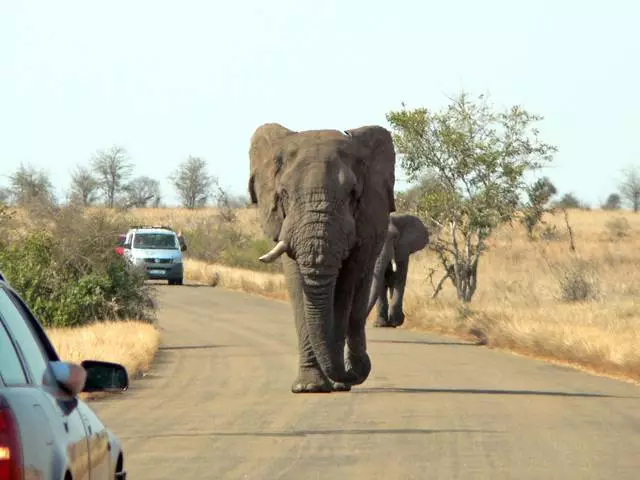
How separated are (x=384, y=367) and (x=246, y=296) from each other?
18.9 metres

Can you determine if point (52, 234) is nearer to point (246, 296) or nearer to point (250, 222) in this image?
point (246, 296)

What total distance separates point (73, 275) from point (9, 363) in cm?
2122

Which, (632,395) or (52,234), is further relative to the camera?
(52,234)

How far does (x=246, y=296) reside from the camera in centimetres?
3888

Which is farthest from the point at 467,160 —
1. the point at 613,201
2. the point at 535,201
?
the point at 613,201

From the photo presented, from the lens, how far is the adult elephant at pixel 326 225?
16.1m

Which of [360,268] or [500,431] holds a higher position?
[360,268]

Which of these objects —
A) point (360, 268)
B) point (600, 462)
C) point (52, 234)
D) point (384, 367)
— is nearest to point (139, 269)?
point (52, 234)

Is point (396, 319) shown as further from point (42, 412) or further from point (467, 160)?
point (42, 412)

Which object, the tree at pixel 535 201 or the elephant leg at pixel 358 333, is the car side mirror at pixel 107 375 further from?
the tree at pixel 535 201

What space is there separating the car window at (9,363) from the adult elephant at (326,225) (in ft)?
34.4

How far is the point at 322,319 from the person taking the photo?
16.1m

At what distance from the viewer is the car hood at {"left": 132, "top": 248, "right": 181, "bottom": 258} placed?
45625 mm

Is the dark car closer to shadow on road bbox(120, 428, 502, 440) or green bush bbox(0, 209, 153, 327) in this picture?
shadow on road bbox(120, 428, 502, 440)
